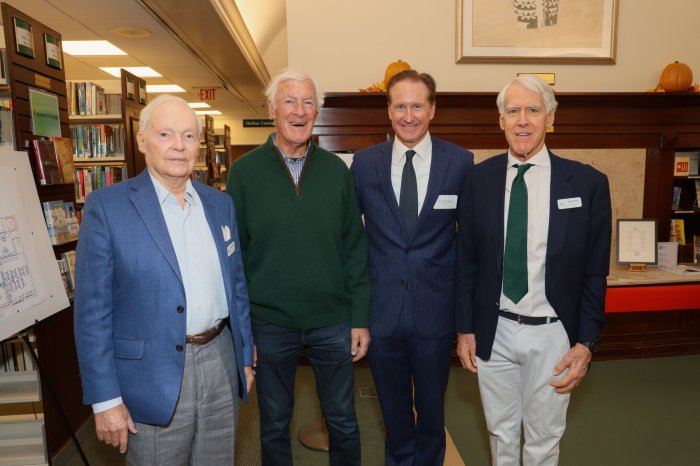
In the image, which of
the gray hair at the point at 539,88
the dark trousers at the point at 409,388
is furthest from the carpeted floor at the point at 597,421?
the gray hair at the point at 539,88

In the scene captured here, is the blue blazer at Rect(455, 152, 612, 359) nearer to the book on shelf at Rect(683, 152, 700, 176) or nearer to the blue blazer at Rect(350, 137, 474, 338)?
the blue blazer at Rect(350, 137, 474, 338)

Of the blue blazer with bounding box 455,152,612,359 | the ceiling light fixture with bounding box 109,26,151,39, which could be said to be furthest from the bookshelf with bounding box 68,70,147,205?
the blue blazer with bounding box 455,152,612,359

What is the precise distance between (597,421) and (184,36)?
20.4 ft

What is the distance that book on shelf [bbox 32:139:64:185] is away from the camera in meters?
2.79

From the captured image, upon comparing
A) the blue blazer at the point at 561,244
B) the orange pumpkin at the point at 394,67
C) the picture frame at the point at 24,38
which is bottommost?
the blue blazer at the point at 561,244

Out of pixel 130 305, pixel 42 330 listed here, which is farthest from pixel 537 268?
pixel 42 330

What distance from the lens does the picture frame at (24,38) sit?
266cm

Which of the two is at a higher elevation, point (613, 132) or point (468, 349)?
point (613, 132)

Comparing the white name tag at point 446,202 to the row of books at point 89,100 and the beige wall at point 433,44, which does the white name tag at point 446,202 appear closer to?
the beige wall at point 433,44

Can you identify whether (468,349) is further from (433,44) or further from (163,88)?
(163,88)

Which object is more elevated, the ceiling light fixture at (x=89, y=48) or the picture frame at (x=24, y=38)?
the ceiling light fixture at (x=89, y=48)

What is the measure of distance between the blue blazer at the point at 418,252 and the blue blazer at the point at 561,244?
134 millimetres

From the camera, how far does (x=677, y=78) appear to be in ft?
14.1

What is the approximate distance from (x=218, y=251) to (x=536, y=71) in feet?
12.4
